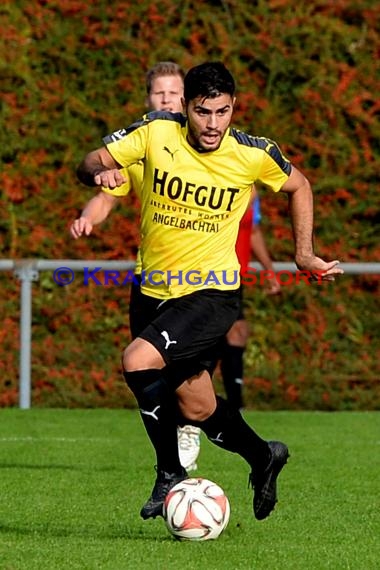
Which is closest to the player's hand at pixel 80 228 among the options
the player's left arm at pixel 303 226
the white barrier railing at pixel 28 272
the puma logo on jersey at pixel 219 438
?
the player's left arm at pixel 303 226

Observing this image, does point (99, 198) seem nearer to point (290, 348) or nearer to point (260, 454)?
point (260, 454)

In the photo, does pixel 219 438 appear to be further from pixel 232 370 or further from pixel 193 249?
pixel 232 370

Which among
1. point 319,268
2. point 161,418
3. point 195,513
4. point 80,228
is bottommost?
point 195,513

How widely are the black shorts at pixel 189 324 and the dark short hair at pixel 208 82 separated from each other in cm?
88

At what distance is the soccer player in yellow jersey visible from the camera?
20.3ft

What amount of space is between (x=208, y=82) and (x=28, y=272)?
6.02 m

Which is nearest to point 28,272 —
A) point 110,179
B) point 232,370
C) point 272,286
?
point 232,370

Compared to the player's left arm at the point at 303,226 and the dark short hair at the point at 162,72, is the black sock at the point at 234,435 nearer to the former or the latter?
the player's left arm at the point at 303,226

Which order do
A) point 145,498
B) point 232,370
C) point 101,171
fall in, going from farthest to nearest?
point 232,370 < point 145,498 < point 101,171

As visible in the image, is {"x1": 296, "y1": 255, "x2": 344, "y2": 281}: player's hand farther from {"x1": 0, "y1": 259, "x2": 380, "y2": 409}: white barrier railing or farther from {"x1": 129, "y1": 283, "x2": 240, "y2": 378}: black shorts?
{"x1": 0, "y1": 259, "x2": 380, "y2": 409}: white barrier railing

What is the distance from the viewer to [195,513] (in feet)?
19.0

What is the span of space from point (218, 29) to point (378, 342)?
3.21 meters

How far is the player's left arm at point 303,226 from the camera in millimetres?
6520

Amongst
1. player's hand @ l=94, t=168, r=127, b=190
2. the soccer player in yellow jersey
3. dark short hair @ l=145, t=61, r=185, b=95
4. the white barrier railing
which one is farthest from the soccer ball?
the white barrier railing
